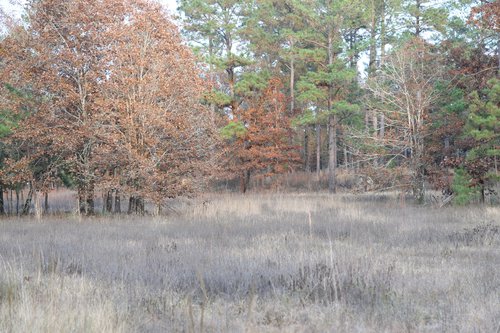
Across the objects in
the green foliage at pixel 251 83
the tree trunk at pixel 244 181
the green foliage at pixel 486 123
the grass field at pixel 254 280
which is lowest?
the grass field at pixel 254 280

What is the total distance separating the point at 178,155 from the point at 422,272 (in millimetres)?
11333

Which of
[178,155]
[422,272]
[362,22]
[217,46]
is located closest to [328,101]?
[362,22]

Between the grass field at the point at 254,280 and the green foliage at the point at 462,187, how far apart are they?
20.9 ft

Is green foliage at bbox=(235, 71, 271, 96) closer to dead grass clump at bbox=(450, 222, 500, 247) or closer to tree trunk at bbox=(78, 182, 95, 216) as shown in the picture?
tree trunk at bbox=(78, 182, 95, 216)

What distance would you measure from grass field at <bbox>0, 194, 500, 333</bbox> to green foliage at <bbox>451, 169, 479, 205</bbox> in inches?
251

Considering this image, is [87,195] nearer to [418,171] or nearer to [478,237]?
[478,237]

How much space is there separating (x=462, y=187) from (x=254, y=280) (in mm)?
14455

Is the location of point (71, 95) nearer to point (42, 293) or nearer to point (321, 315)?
point (42, 293)

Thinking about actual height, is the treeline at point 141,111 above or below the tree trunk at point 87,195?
above

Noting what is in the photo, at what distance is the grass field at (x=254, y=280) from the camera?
460 centimetres

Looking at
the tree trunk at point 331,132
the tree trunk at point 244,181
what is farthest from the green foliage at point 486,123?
the tree trunk at point 244,181

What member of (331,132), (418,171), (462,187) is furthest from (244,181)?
(462,187)

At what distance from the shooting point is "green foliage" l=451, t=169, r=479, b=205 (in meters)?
18.3

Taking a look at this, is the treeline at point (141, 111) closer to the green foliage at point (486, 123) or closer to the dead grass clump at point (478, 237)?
the green foliage at point (486, 123)
